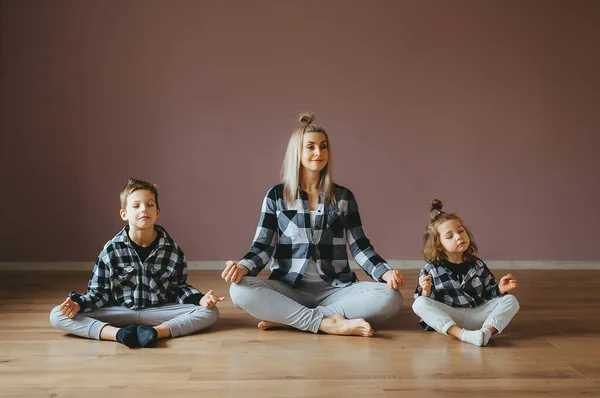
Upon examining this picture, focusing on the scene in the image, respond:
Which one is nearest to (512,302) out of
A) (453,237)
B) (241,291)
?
(453,237)

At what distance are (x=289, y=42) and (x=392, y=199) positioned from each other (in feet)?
4.06

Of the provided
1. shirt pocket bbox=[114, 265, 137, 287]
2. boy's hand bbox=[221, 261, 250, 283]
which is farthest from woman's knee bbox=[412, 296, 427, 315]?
shirt pocket bbox=[114, 265, 137, 287]

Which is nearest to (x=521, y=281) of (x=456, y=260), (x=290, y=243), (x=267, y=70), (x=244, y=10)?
(x=456, y=260)

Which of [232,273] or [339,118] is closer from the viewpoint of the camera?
[232,273]

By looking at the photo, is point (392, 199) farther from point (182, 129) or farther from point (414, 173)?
point (182, 129)

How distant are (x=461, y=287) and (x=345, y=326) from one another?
46cm

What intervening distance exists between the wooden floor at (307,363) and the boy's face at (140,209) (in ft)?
1.43

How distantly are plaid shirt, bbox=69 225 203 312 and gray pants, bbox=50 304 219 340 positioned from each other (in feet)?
0.09

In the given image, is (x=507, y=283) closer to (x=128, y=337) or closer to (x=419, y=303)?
(x=419, y=303)

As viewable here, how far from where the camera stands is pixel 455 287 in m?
2.35

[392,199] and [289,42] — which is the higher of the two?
[289,42]

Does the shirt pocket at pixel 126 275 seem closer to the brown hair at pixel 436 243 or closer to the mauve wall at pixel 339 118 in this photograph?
the brown hair at pixel 436 243

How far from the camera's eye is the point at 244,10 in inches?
167

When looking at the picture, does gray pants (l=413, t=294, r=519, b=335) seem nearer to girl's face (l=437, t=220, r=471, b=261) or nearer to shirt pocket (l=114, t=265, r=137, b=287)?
girl's face (l=437, t=220, r=471, b=261)
